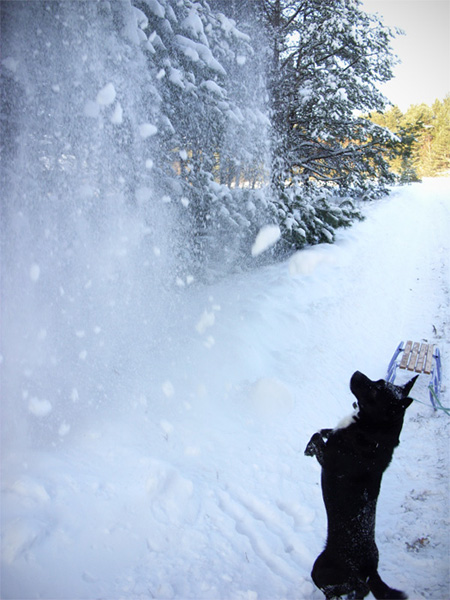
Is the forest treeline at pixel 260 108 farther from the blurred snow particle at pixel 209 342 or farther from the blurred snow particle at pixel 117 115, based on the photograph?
the blurred snow particle at pixel 209 342

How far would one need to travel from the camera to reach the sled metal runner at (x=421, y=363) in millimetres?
5477

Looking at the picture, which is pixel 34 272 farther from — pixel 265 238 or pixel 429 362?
pixel 429 362

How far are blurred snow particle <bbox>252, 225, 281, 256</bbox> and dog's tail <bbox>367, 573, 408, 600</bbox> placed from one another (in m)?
6.91

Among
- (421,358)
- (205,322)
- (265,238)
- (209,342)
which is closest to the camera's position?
(421,358)

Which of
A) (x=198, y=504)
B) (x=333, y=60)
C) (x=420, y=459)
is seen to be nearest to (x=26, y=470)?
(x=198, y=504)

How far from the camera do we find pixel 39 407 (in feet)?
13.6

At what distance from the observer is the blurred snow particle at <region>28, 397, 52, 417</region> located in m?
4.09

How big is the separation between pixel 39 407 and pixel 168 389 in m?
1.69

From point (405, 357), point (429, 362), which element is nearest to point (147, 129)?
point (405, 357)

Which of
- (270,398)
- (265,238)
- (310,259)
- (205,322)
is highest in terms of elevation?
(265,238)

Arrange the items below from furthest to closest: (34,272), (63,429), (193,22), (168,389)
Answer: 1. (168,389)
2. (193,22)
3. (34,272)
4. (63,429)

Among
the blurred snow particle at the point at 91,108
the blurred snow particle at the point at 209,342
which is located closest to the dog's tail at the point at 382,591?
the blurred snow particle at the point at 209,342

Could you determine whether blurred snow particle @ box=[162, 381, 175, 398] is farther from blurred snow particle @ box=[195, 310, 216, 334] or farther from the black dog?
the black dog

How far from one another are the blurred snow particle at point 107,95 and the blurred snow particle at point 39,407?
12.7 feet
